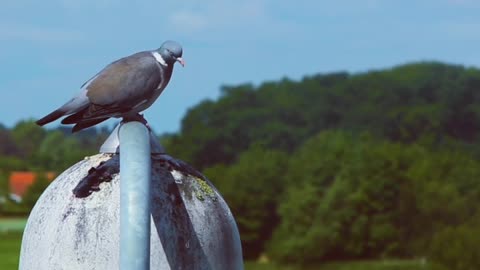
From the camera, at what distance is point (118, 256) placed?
633 cm

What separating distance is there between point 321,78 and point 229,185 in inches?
1751

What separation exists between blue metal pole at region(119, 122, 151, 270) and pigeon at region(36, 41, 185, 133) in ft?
0.88

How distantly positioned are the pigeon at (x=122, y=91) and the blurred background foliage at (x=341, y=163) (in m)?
60.2

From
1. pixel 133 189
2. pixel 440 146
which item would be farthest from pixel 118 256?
pixel 440 146

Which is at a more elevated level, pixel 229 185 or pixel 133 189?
pixel 229 185

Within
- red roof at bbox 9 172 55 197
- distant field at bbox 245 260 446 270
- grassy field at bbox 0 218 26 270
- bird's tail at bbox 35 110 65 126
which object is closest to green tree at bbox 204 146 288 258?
distant field at bbox 245 260 446 270

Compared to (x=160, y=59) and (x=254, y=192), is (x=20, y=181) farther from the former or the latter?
(x=160, y=59)

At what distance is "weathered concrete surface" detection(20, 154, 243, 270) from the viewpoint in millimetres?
6410

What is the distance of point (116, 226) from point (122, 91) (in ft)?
2.13

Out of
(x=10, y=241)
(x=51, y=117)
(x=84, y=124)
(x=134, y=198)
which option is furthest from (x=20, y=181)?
(x=134, y=198)

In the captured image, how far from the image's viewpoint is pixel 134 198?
5898mm

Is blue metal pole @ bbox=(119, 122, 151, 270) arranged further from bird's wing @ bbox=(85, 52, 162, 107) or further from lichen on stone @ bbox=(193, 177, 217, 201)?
lichen on stone @ bbox=(193, 177, 217, 201)

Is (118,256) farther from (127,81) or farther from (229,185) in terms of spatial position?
(229,185)

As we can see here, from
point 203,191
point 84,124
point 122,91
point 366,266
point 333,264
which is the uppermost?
point 333,264
